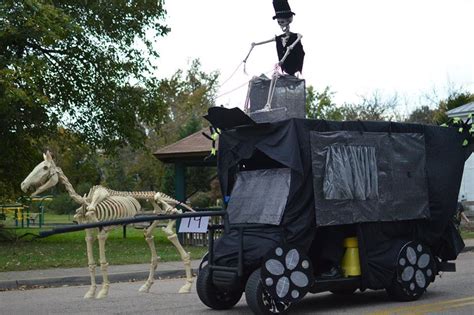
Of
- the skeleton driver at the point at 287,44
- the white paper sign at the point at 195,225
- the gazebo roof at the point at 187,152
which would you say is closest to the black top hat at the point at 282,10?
the skeleton driver at the point at 287,44

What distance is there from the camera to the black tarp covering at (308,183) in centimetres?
1041

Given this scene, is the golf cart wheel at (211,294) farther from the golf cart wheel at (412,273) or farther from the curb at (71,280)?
the curb at (71,280)

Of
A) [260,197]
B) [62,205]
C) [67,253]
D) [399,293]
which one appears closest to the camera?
[260,197]

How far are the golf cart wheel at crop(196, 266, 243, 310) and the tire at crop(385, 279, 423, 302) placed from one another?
2.28 metres

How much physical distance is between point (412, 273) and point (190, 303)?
344 centimetres

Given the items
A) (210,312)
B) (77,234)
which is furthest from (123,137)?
(210,312)

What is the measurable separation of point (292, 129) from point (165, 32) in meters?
17.0

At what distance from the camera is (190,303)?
11953 mm

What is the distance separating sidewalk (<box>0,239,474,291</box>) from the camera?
15.3 m

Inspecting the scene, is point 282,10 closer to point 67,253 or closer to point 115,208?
point 115,208

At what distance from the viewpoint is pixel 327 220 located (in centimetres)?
1060

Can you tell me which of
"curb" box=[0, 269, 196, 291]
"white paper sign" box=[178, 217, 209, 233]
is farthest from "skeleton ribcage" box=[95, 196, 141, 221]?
"curb" box=[0, 269, 196, 291]

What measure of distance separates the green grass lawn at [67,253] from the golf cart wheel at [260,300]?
858cm

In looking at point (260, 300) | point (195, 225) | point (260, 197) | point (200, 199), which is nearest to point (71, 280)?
point (195, 225)
